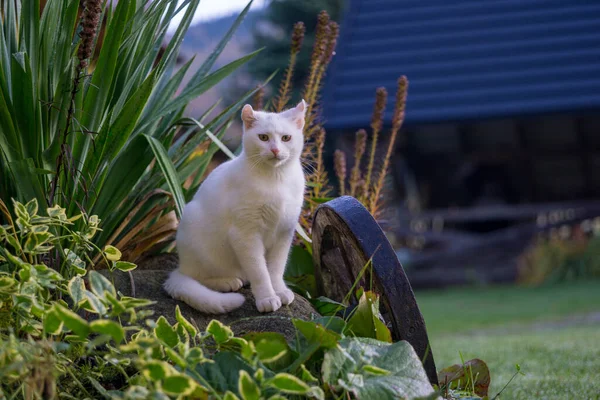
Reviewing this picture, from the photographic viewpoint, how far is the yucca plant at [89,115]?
2.05 meters

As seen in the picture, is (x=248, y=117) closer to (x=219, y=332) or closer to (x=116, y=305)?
(x=219, y=332)

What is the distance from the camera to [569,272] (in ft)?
30.7

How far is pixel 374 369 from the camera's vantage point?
4.73 feet

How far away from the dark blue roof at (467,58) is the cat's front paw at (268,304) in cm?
771

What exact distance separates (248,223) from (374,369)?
738 millimetres

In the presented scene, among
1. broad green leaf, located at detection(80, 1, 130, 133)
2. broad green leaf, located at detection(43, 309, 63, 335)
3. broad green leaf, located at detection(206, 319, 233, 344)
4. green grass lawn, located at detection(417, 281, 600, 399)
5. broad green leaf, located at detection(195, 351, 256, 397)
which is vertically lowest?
green grass lawn, located at detection(417, 281, 600, 399)

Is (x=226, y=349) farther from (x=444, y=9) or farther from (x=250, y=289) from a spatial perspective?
(x=444, y=9)

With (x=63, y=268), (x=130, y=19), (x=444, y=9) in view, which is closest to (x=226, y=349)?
(x=63, y=268)

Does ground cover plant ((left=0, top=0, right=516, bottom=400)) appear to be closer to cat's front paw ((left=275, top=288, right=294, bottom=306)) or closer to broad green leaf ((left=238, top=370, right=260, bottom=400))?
broad green leaf ((left=238, top=370, right=260, bottom=400))

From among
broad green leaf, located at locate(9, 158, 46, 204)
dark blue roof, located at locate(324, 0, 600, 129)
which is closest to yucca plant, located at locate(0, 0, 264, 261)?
broad green leaf, located at locate(9, 158, 46, 204)

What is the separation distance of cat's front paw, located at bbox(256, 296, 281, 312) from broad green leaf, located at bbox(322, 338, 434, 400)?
1.28 ft

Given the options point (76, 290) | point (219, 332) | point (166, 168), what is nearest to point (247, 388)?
point (219, 332)

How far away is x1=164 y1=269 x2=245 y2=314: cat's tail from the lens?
2.00m

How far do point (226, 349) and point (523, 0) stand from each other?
35.5 ft
